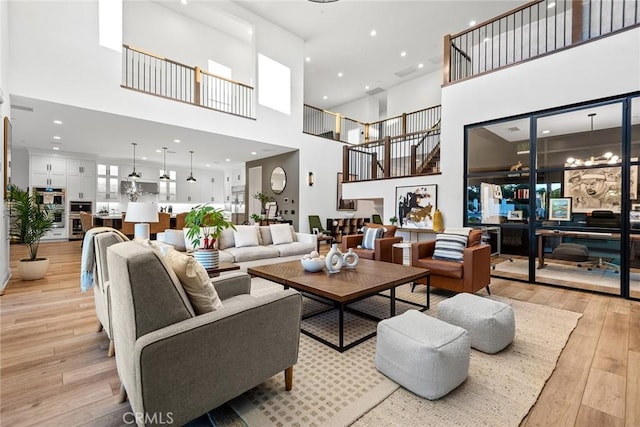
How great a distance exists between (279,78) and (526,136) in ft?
20.3

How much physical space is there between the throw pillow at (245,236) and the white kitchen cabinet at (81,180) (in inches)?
304

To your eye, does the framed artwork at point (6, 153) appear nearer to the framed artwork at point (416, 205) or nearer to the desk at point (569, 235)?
Answer: the framed artwork at point (416, 205)

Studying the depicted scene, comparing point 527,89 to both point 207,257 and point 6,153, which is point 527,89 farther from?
point 6,153

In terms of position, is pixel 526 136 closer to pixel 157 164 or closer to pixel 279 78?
pixel 279 78

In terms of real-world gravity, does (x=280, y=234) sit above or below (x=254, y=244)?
above

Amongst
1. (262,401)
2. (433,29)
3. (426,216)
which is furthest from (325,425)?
(433,29)

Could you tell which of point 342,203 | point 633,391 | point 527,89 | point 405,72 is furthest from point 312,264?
point 405,72

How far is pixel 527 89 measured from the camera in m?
4.45

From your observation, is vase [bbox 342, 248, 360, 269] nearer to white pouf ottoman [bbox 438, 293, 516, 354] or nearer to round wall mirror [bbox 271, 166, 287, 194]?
white pouf ottoman [bbox 438, 293, 516, 354]

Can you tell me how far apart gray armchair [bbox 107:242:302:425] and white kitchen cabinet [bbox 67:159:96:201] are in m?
10.4

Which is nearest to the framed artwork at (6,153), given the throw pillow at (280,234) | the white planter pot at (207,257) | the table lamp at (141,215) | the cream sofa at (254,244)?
the cream sofa at (254,244)

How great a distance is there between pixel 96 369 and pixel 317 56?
31.9ft

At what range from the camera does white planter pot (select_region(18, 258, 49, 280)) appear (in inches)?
167

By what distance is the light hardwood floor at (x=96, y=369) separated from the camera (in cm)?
159
